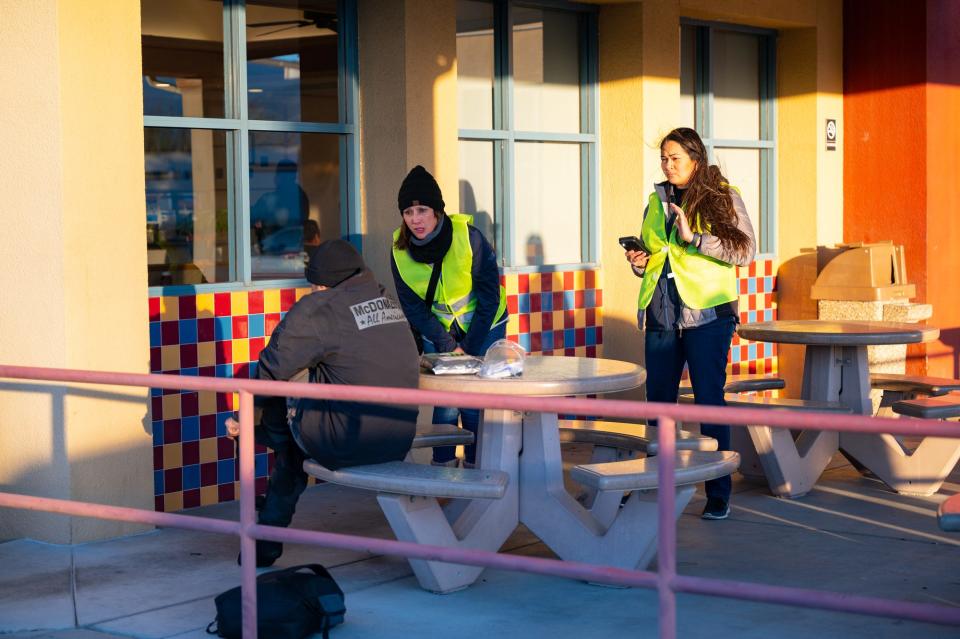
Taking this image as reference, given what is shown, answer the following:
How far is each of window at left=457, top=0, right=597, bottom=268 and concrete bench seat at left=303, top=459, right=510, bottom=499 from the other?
10.2ft

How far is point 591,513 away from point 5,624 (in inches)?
83.8

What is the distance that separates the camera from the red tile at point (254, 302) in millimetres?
6582

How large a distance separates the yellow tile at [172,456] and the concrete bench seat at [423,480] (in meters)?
1.58

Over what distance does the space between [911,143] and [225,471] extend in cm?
543

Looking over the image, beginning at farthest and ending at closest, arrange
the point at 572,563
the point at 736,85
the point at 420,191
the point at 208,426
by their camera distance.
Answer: the point at 736,85 → the point at 208,426 → the point at 420,191 → the point at 572,563

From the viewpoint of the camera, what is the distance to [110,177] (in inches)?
223

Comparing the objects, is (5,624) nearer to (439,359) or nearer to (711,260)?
(439,359)

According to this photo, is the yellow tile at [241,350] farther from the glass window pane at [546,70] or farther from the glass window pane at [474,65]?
the glass window pane at [546,70]

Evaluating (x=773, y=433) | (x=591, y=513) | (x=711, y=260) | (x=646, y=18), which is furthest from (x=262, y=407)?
(x=646, y=18)

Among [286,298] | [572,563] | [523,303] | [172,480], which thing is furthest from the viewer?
[523,303]

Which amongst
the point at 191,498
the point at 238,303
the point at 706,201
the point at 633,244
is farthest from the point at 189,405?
the point at 706,201

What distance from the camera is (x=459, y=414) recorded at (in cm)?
664

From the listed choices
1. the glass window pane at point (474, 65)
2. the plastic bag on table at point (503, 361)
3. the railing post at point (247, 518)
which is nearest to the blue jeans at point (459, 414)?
the plastic bag on table at point (503, 361)

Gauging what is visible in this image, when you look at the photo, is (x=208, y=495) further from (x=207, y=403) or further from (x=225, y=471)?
(x=207, y=403)
